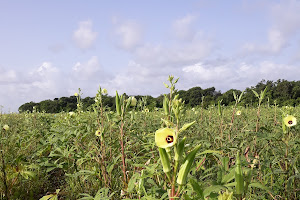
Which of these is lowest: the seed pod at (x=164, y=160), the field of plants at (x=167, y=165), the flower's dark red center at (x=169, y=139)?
the field of plants at (x=167, y=165)

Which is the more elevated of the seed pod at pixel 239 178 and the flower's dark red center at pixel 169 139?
the flower's dark red center at pixel 169 139

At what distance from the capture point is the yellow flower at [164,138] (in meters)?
0.89

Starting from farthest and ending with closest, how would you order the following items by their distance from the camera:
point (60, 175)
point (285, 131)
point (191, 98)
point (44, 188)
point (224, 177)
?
point (191, 98), point (60, 175), point (44, 188), point (285, 131), point (224, 177)

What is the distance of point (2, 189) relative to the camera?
8.27ft

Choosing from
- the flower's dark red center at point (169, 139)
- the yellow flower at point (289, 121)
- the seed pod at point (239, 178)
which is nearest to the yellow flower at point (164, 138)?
the flower's dark red center at point (169, 139)

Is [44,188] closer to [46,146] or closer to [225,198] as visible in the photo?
[46,146]

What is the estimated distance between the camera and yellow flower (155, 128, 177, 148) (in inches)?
35.2

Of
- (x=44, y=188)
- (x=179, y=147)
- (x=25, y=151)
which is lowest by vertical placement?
(x=44, y=188)

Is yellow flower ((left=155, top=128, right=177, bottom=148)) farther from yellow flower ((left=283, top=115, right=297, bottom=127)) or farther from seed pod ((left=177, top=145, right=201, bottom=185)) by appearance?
yellow flower ((left=283, top=115, right=297, bottom=127))

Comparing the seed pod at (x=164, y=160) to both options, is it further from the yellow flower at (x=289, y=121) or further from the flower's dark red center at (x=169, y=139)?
the yellow flower at (x=289, y=121)

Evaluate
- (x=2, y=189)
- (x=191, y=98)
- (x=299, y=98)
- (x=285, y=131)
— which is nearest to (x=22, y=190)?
(x=2, y=189)

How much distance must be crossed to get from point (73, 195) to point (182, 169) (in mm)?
2069

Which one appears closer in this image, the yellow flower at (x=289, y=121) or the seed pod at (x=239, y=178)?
the seed pod at (x=239, y=178)

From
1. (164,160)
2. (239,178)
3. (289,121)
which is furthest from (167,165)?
(289,121)
